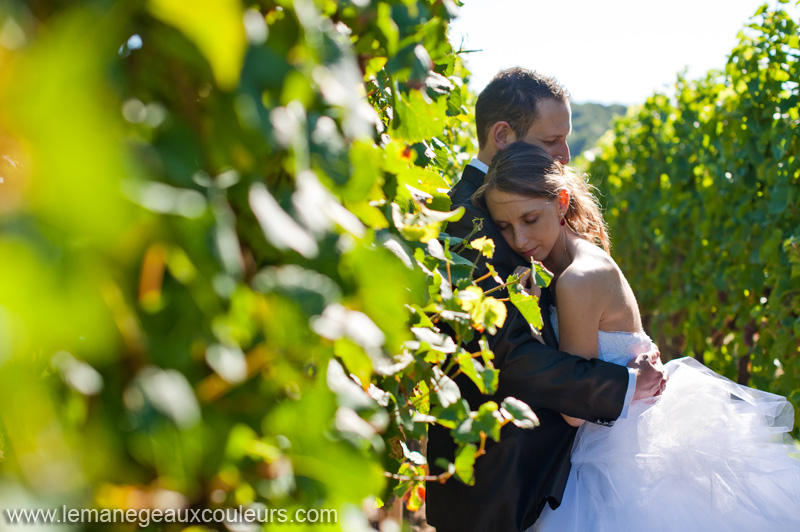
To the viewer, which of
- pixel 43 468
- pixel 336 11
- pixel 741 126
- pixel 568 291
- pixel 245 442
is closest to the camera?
pixel 43 468

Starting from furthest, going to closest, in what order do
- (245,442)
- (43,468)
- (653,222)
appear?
(653,222), (245,442), (43,468)

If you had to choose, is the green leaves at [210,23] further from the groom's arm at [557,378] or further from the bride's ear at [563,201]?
the bride's ear at [563,201]

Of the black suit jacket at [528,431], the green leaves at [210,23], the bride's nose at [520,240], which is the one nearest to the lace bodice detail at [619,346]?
the black suit jacket at [528,431]

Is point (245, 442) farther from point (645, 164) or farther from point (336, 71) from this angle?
point (645, 164)

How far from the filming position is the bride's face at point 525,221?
229 centimetres

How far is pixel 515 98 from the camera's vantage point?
270cm

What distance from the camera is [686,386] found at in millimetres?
2412

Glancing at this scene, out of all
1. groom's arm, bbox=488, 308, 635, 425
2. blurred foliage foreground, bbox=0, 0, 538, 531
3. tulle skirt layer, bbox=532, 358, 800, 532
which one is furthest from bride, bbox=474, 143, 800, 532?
blurred foliage foreground, bbox=0, 0, 538, 531

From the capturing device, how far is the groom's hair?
8.83 ft

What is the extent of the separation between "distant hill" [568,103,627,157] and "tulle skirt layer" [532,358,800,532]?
68.5m

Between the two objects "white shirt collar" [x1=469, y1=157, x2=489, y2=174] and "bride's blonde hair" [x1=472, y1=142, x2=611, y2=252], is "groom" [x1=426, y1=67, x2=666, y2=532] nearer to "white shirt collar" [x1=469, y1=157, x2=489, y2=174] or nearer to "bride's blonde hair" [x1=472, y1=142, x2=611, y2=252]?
"bride's blonde hair" [x1=472, y1=142, x2=611, y2=252]

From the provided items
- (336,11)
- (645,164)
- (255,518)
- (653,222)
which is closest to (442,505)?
(255,518)

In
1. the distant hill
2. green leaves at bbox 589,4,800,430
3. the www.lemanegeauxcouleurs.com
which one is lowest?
the distant hill

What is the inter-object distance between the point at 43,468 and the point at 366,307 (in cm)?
35
